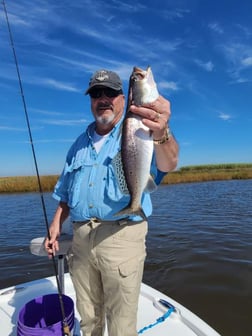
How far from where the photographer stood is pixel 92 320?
356cm

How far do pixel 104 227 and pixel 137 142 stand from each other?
1.10m

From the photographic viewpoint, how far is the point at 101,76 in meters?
3.46

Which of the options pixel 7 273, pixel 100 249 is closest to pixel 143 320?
pixel 100 249

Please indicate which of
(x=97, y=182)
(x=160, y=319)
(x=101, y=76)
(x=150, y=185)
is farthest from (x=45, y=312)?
(x=101, y=76)

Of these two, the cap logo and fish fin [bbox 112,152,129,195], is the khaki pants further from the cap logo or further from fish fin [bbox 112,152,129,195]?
the cap logo

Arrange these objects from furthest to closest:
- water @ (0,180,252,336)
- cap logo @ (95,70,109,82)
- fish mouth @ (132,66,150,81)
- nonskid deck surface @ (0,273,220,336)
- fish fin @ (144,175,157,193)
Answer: water @ (0,180,252,336) < nonskid deck surface @ (0,273,220,336) < cap logo @ (95,70,109,82) < fish fin @ (144,175,157,193) < fish mouth @ (132,66,150,81)

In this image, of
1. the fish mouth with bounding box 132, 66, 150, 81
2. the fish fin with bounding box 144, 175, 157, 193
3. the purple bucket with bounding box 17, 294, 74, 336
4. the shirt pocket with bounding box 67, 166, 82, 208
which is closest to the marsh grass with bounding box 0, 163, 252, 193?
the purple bucket with bounding box 17, 294, 74, 336

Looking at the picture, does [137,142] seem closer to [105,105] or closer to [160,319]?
[105,105]

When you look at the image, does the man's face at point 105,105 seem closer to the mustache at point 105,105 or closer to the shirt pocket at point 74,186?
the mustache at point 105,105

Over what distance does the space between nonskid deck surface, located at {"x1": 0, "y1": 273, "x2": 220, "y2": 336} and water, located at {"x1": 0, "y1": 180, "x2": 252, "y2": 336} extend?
1772 mm

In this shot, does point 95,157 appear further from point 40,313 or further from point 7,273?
point 7,273

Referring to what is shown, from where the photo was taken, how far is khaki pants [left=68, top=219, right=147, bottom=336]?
317 centimetres

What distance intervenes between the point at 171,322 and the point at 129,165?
2.64 metres

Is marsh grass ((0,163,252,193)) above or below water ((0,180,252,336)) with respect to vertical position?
above
